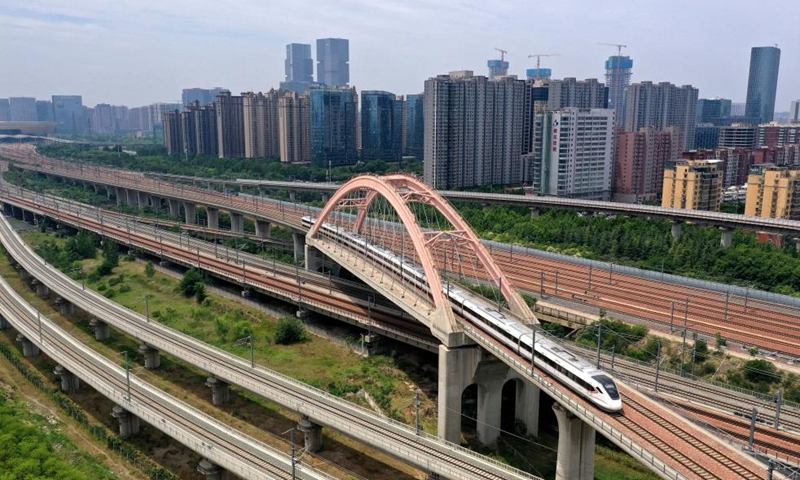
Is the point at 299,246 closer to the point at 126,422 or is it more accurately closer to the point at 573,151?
the point at 126,422

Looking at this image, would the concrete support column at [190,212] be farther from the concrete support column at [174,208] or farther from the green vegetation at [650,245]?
the green vegetation at [650,245]

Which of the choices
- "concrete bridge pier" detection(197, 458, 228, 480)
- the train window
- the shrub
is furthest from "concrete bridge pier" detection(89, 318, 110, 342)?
the train window

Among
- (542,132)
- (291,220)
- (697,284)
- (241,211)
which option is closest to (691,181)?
(542,132)

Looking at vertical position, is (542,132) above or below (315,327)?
above

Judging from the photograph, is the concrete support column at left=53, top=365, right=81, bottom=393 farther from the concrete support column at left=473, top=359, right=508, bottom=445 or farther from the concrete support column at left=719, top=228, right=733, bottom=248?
the concrete support column at left=719, top=228, right=733, bottom=248

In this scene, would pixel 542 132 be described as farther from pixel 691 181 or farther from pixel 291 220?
pixel 291 220

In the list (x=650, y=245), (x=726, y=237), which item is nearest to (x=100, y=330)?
(x=650, y=245)
